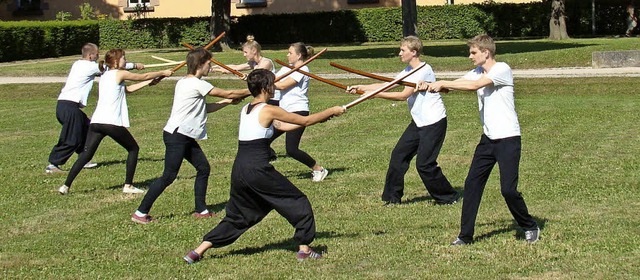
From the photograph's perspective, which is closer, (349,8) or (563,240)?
(563,240)

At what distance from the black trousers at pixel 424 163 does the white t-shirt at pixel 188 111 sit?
2214mm

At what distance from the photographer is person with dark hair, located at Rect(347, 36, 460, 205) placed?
11055mm

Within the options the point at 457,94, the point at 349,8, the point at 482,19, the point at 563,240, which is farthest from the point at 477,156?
the point at 349,8

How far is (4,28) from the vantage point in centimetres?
3866

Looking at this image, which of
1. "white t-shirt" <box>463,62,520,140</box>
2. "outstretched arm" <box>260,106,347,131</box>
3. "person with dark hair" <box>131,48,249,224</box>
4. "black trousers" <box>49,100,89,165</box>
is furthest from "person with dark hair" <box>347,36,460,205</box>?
"black trousers" <box>49,100,89,165</box>

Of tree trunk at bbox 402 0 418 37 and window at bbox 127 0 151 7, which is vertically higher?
window at bbox 127 0 151 7

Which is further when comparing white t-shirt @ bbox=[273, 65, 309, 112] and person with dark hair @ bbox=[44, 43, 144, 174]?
person with dark hair @ bbox=[44, 43, 144, 174]

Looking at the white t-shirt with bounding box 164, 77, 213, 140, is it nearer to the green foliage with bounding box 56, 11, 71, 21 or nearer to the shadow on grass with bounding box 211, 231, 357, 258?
the shadow on grass with bounding box 211, 231, 357, 258

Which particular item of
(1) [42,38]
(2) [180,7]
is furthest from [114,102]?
(2) [180,7]

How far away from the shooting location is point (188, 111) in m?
10.6

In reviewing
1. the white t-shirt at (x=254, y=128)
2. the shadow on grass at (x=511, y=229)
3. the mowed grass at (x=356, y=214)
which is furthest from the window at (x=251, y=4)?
the white t-shirt at (x=254, y=128)

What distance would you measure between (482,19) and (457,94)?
23.1m

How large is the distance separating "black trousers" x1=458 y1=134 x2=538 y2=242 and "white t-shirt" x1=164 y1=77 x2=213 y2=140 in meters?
2.89

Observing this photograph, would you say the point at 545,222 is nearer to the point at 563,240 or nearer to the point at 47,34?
the point at 563,240
